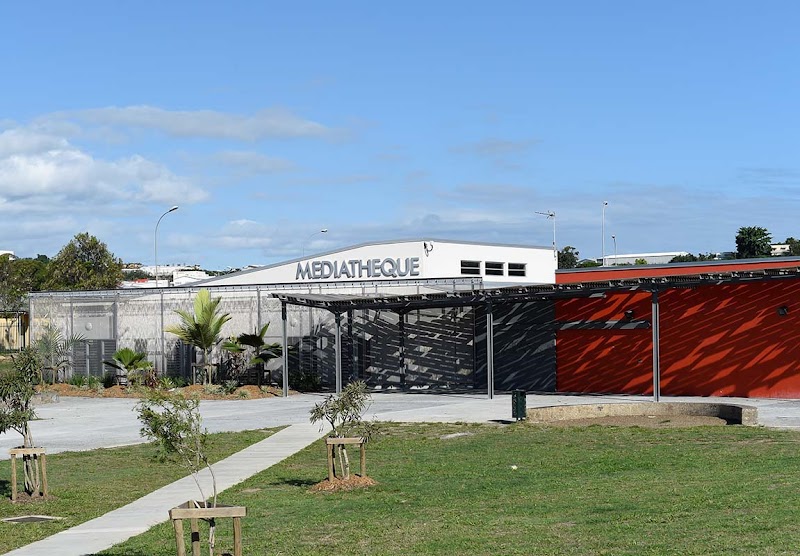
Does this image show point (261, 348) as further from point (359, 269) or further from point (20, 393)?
point (20, 393)

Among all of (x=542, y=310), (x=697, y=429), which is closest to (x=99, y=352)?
(x=542, y=310)

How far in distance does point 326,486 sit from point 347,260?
34.9m

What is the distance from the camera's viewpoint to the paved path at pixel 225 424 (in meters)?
13.0

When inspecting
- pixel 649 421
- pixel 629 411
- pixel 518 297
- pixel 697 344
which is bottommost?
pixel 649 421

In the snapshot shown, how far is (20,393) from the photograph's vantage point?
1670 cm

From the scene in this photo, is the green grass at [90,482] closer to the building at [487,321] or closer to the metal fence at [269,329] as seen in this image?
the building at [487,321]

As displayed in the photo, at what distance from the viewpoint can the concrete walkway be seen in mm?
11883

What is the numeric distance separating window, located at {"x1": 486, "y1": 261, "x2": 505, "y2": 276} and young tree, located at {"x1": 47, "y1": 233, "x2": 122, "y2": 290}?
40687 mm

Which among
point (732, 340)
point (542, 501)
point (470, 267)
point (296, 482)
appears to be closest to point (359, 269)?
point (470, 267)

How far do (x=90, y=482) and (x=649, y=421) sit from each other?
1350 cm

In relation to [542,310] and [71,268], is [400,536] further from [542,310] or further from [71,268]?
[71,268]

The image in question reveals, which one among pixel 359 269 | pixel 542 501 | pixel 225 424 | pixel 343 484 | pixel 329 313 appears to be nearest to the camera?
pixel 542 501

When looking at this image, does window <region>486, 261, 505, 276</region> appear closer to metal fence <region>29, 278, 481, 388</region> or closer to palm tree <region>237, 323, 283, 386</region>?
metal fence <region>29, 278, 481, 388</region>

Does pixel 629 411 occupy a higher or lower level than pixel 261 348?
lower
